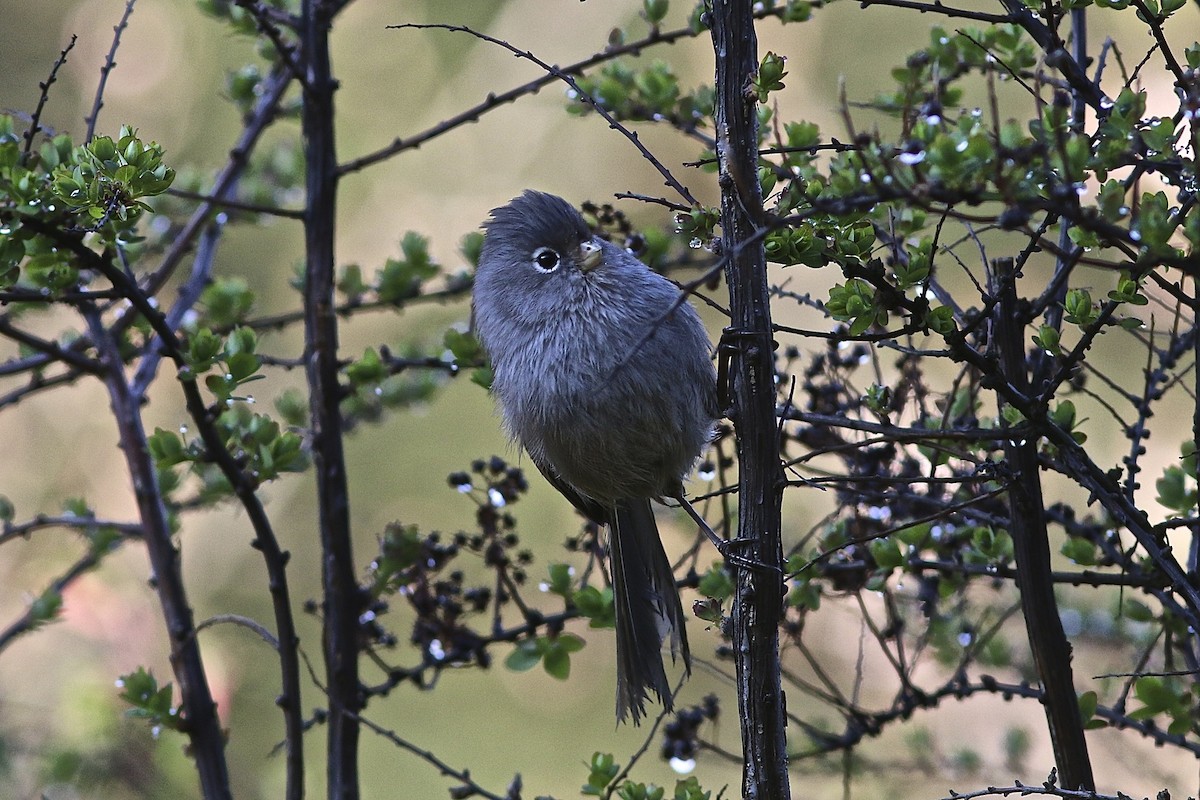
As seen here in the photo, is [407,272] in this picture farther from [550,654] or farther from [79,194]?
[79,194]

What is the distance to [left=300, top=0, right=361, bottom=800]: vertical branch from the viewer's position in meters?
2.79

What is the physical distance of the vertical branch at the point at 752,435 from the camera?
6.27 ft

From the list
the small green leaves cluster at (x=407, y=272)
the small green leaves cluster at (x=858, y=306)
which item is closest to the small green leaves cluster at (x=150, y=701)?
the small green leaves cluster at (x=407, y=272)

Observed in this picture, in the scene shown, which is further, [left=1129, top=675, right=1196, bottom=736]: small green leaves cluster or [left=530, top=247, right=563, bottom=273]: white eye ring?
[left=530, top=247, right=563, bottom=273]: white eye ring

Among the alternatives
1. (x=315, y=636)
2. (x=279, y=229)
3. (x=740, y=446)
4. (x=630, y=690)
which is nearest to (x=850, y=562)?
(x=630, y=690)

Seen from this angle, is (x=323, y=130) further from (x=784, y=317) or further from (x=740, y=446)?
(x=784, y=317)

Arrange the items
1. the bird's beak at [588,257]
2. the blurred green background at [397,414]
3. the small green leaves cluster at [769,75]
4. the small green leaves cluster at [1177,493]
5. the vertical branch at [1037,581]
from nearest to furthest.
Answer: the small green leaves cluster at [769,75]
the vertical branch at [1037,581]
the small green leaves cluster at [1177,493]
the bird's beak at [588,257]
the blurred green background at [397,414]

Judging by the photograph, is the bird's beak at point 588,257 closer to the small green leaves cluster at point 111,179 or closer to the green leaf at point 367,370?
the green leaf at point 367,370

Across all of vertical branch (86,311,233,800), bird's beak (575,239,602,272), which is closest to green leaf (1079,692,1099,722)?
bird's beak (575,239,602,272)

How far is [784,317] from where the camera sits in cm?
590

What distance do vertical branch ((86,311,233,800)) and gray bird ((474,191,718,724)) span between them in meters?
0.85

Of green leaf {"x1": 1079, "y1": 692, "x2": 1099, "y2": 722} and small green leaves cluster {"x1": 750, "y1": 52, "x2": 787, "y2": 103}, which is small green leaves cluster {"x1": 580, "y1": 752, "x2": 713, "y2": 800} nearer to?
green leaf {"x1": 1079, "y1": 692, "x2": 1099, "y2": 722}

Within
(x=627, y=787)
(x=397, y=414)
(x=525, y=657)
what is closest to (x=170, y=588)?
(x=525, y=657)

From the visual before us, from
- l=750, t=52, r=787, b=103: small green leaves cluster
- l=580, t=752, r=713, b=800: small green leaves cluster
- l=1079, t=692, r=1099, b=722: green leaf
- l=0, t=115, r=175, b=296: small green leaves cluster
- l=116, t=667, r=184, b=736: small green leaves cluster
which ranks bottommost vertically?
l=580, t=752, r=713, b=800: small green leaves cluster
